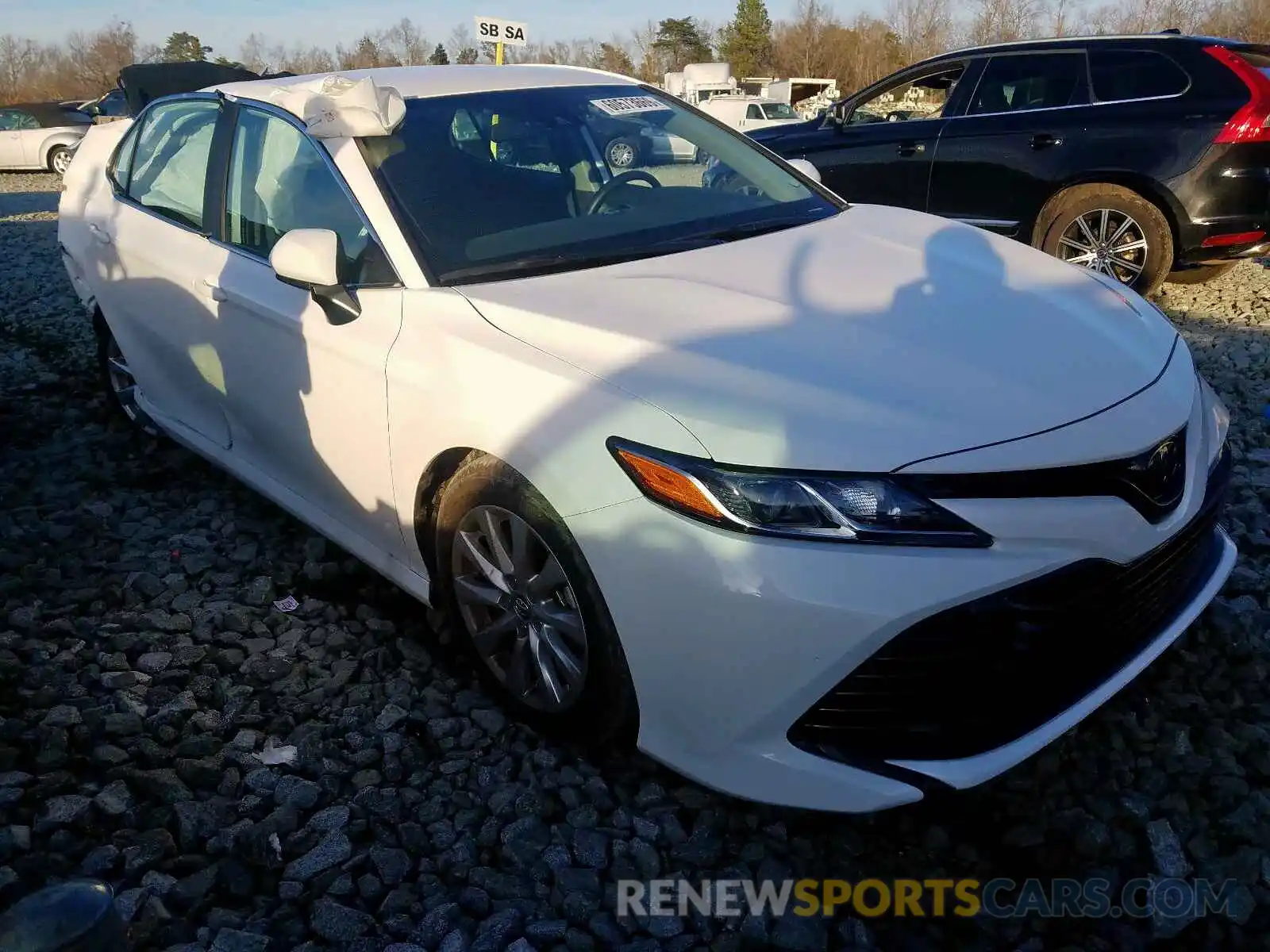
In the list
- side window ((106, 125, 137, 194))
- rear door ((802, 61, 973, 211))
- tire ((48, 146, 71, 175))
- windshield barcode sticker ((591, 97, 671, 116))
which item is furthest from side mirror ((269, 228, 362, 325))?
tire ((48, 146, 71, 175))

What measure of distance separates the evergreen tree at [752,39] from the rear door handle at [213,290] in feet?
224

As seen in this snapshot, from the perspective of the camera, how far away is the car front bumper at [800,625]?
1.88 meters

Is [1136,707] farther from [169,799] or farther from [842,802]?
[169,799]

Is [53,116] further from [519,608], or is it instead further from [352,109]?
[519,608]

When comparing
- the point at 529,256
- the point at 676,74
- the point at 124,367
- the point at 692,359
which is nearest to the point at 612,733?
the point at 692,359

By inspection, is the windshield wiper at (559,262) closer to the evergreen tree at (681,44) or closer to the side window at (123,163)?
the side window at (123,163)

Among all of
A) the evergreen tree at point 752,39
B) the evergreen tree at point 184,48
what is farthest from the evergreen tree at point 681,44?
the evergreen tree at point 184,48

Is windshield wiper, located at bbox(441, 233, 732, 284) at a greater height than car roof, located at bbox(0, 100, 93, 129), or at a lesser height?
lesser

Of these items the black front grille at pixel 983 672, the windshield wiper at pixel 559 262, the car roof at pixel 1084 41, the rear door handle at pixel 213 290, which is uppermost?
the car roof at pixel 1084 41

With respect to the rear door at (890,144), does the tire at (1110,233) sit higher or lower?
lower

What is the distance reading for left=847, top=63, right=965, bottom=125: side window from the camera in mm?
7266

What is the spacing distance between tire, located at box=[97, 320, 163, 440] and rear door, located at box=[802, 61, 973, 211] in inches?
203

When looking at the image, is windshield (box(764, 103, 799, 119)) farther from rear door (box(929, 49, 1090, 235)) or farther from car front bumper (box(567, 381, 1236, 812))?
car front bumper (box(567, 381, 1236, 812))

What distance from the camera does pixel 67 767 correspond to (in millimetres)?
2559
